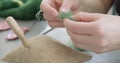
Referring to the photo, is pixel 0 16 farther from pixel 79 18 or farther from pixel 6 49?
pixel 79 18

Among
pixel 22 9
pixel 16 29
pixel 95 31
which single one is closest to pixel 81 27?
pixel 95 31

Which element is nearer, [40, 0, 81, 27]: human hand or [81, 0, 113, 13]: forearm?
[40, 0, 81, 27]: human hand

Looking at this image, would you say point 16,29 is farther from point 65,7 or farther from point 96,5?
point 96,5

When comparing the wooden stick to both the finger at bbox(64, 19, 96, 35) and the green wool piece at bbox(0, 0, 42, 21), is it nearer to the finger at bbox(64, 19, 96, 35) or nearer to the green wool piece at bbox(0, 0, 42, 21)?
the finger at bbox(64, 19, 96, 35)

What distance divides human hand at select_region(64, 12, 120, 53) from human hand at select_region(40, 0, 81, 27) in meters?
0.07

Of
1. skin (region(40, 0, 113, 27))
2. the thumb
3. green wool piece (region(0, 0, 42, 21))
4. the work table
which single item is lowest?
the work table

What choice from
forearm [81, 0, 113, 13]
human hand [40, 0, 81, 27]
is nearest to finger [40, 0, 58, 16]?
human hand [40, 0, 81, 27]

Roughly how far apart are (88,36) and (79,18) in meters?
0.05

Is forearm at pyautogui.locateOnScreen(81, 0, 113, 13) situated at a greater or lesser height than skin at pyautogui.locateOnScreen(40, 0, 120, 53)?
lesser

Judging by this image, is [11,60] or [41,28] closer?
[11,60]

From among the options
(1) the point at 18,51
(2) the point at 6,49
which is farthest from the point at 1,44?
(1) the point at 18,51

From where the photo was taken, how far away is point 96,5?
0.64 m

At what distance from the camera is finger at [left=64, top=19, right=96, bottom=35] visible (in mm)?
422

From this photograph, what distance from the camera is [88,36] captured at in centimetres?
44
